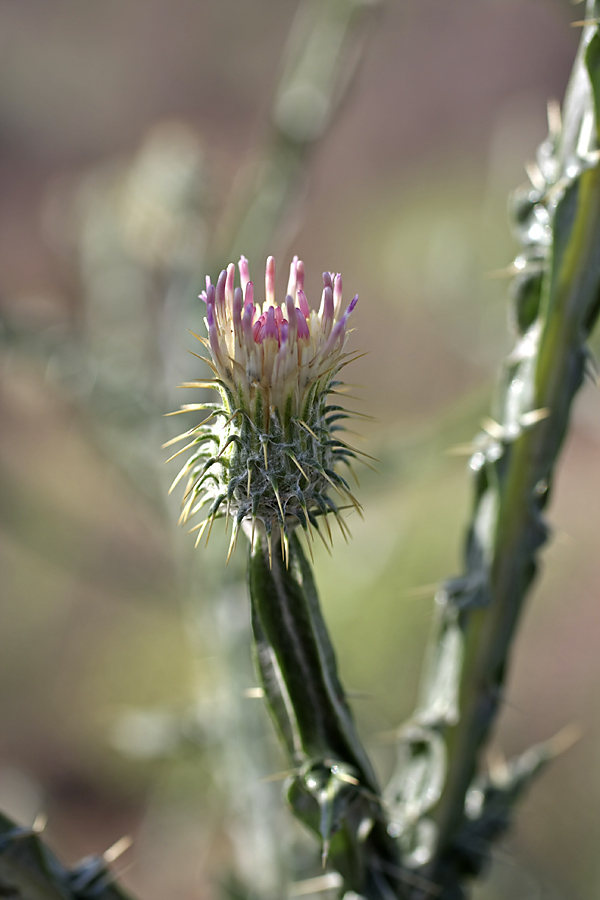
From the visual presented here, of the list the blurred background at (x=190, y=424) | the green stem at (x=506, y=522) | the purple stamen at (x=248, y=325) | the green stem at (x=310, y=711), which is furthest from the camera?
the blurred background at (x=190, y=424)

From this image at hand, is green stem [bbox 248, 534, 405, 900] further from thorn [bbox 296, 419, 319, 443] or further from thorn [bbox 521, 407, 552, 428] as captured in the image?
thorn [bbox 521, 407, 552, 428]

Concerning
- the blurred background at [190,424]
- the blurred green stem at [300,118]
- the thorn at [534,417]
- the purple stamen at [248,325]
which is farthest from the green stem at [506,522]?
the blurred green stem at [300,118]

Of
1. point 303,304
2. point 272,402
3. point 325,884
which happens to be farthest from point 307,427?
point 325,884

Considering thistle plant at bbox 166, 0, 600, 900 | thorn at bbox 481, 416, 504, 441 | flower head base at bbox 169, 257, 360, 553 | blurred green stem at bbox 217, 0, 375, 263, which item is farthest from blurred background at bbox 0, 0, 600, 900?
flower head base at bbox 169, 257, 360, 553

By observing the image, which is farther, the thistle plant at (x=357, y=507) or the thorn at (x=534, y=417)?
the thorn at (x=534, y=417)

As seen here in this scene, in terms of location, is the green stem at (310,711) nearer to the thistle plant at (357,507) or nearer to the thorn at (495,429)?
the thistle plant at (357,507)

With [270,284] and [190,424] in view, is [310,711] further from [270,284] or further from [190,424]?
[190,424]

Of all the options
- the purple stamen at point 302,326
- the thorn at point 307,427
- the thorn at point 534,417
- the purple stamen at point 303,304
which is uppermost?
the purple stamen at point 303,304
